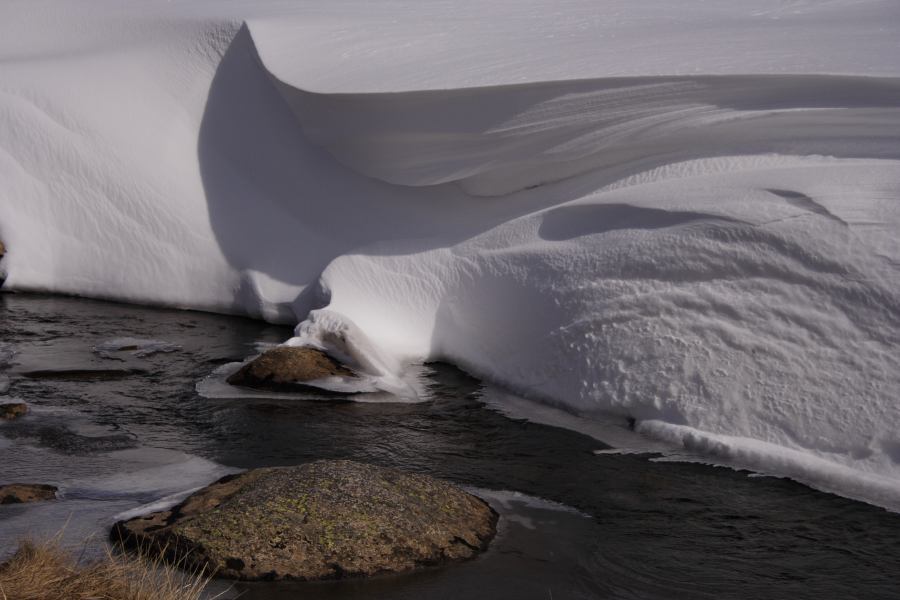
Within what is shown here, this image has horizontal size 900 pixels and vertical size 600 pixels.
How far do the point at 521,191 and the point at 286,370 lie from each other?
213cm

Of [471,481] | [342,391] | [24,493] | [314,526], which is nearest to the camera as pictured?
[314,526]

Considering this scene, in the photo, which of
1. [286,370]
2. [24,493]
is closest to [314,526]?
[24,493]

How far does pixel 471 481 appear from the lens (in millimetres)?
5375

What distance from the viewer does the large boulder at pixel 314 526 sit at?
424cm

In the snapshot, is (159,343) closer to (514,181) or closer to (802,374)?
(514,181)

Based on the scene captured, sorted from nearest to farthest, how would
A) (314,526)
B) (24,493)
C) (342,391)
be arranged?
(314,526)
(24,493)
(342,391)

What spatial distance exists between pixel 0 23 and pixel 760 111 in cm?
755

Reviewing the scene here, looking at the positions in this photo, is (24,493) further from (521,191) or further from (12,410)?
(521,191)

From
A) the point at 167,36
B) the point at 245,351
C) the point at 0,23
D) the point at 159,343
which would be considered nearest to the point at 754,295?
the point at 245,351

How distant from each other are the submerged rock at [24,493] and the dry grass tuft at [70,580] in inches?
43.3

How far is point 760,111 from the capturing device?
22.9 feet

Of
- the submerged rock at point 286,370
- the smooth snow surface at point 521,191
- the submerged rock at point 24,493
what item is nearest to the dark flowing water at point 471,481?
the submerged rock at point 24,493

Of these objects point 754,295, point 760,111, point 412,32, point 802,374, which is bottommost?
point 802,374

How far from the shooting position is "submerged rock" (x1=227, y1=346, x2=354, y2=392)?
6.75 metres
